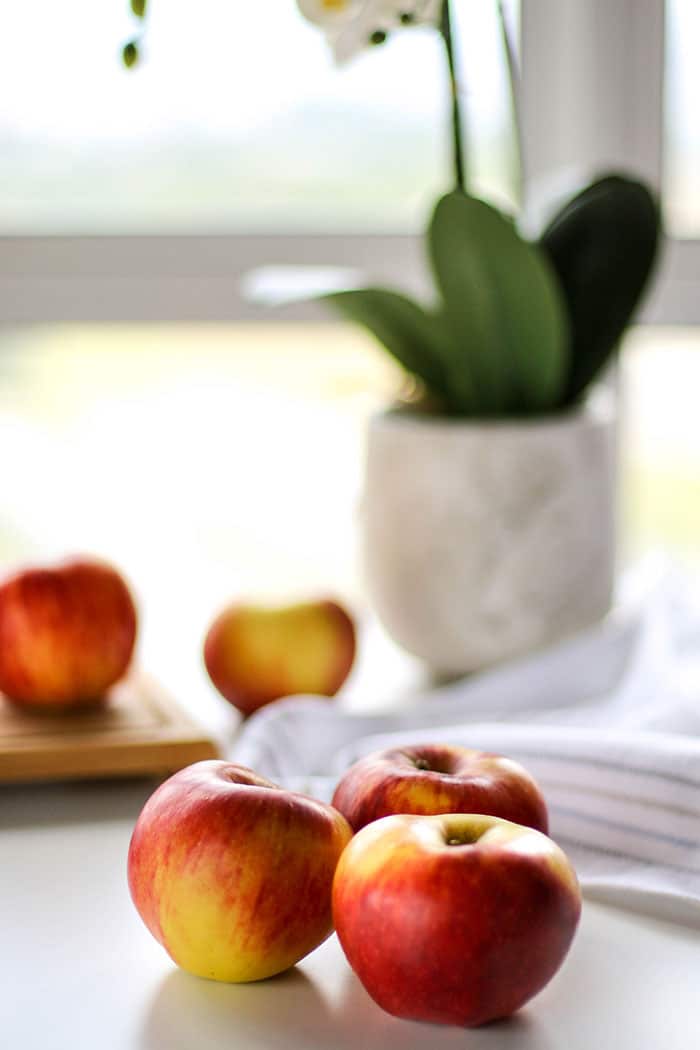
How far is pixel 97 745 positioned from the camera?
→ 80cm

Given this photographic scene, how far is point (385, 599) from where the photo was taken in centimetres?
104

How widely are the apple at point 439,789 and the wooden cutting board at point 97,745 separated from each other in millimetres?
202

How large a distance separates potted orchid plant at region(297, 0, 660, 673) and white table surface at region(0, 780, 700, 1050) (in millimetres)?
375

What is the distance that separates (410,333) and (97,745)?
0.40 metres

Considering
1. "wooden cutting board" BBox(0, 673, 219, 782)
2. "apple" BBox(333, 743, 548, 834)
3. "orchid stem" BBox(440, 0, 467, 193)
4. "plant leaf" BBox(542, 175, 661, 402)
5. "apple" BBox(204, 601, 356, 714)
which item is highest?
"orchid stem" BBox(440, 0, 467, 193)

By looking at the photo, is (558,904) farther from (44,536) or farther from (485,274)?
(44,536)

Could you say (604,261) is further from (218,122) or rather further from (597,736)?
(218,122)

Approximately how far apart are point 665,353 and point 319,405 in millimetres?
777

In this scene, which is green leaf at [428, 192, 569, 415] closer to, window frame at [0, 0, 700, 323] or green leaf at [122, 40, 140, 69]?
green leaf at [122, 40, 140, 69]

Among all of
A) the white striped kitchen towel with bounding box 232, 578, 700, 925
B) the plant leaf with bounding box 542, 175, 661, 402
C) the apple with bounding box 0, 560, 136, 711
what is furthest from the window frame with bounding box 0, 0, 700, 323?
the apple with bounding box 0, 560, 136, 711

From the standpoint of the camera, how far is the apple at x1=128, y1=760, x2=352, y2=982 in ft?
1.73

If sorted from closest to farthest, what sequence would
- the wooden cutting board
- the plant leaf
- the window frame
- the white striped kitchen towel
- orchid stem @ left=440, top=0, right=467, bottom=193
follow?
1. the white striped kitchen towel
2. the wooden cutting board
3. orchid stem @ left=440, top=0, right=467, bottom=193
4. the plant leaf
5. the window frame

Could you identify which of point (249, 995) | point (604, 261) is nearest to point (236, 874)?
point (249, 995)

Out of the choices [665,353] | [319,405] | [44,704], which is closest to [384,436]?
[44,704]
